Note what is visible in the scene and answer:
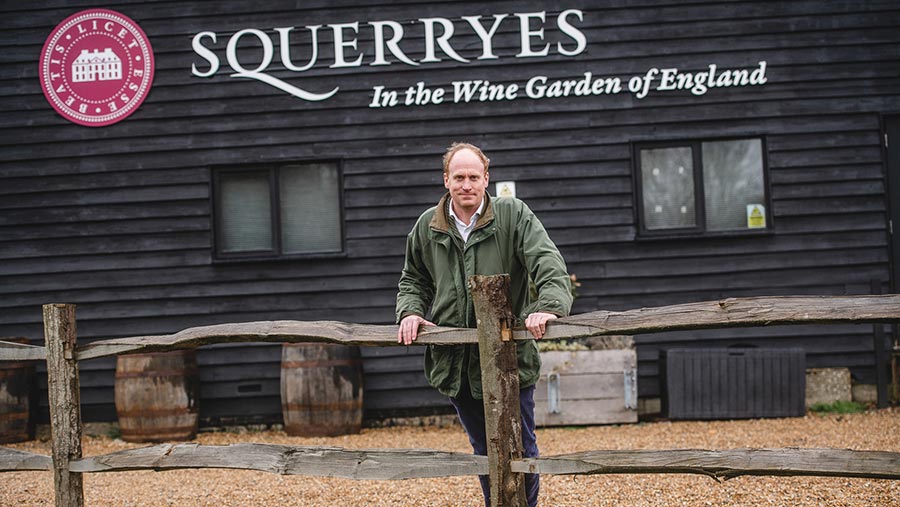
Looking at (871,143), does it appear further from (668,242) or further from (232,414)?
(232,414)

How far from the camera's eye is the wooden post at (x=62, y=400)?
14.0 ft

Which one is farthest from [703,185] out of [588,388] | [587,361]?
[588,388]

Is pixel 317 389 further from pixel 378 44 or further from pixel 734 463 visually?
pixel 734 463

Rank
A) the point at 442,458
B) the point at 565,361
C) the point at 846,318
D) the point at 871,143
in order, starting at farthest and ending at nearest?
1. the point at 871,143
2. the point at 565,361
3. the point at 442,458
4. the point at 846,318

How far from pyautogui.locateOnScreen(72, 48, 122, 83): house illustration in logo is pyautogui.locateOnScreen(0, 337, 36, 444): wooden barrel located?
2.69 m

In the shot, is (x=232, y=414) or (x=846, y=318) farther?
(x=232, y=414)

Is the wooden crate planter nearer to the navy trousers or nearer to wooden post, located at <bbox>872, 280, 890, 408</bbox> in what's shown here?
wooden post, located at <bbox>872, 280, 890, 408</bbox>

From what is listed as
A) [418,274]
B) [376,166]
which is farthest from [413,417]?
[418,274]

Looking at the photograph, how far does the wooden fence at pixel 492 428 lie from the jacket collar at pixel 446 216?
1.13 ft

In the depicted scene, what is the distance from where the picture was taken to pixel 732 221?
854 cm

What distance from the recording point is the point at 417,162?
8.54 m

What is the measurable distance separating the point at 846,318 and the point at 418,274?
1.88 meters

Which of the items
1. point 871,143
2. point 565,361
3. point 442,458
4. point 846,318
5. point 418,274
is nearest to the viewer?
point 846,318

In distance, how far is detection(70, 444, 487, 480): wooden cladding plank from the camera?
376 centimetres
